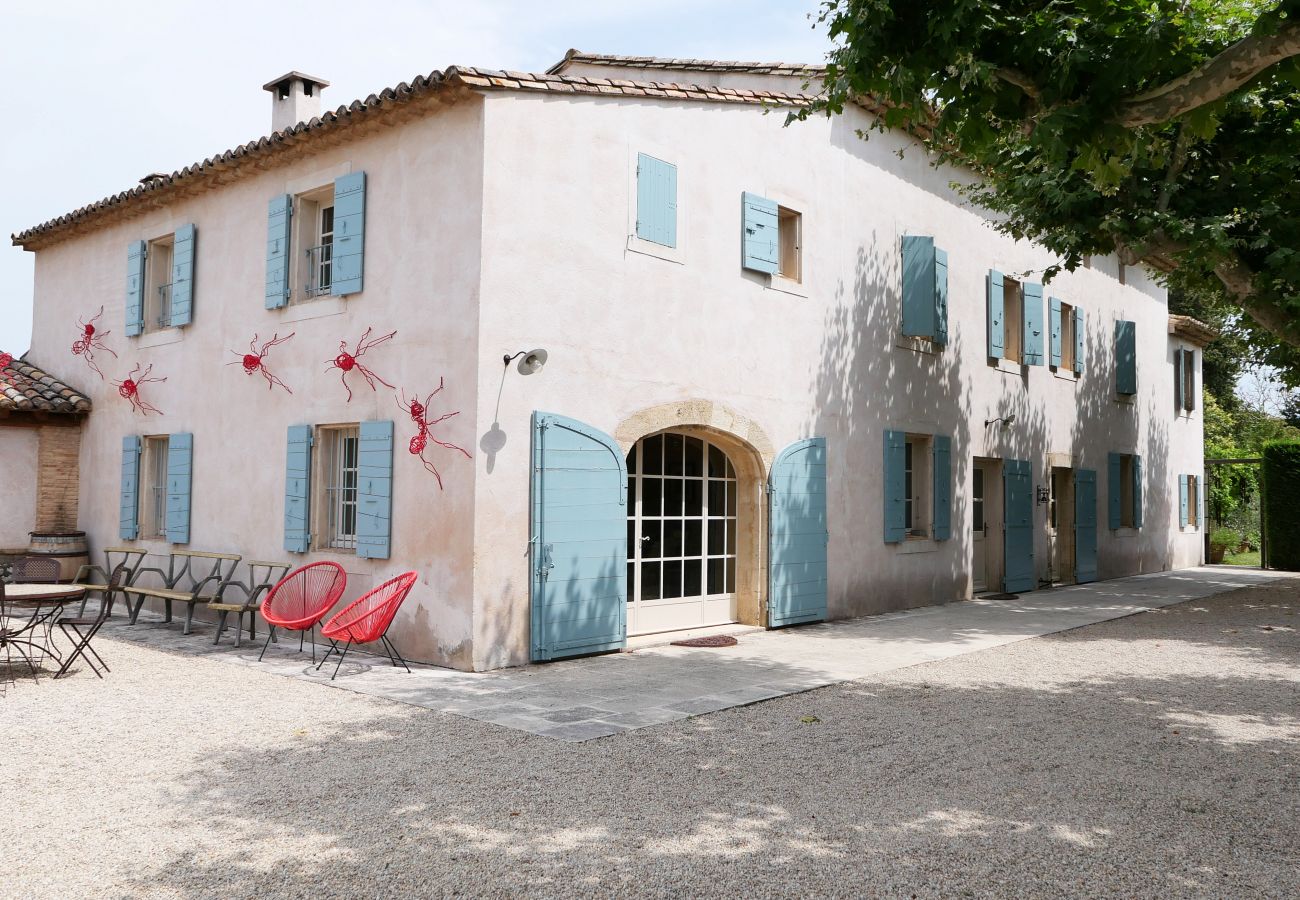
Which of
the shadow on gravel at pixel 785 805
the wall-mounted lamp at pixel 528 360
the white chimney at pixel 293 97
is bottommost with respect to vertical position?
the shadow on gravel at pixel 785 805

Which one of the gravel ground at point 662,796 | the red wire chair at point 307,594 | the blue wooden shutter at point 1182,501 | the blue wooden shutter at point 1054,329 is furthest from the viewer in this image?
the blue wooden shutter at point 1182,501

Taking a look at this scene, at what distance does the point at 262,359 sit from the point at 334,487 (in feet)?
5.11

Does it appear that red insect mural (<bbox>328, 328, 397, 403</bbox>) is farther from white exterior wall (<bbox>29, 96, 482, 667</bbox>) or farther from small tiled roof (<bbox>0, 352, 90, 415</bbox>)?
small tiled roof (<bbox>0, 352, 90, 415</bbox>)

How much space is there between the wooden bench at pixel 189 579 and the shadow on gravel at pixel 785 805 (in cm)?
423

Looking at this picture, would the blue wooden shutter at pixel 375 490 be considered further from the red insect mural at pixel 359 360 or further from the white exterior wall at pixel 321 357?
the red insect mural at pixel 359 360

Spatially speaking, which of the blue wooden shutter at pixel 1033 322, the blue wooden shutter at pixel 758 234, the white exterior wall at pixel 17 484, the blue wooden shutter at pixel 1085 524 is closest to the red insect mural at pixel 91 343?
the white exterior wall at pixel 17 484

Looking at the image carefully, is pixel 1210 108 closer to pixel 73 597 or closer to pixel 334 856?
pixel 334 856

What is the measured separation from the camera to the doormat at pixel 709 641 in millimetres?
9031

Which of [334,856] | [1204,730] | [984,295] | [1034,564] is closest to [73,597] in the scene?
[334,856]

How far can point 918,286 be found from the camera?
39.6 feet

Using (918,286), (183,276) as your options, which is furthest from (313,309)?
(918,286)

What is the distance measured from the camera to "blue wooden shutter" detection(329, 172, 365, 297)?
852cm

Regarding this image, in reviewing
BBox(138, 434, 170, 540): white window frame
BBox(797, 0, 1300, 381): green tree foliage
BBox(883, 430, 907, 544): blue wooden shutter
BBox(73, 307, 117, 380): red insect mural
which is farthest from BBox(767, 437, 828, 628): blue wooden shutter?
BBox(73, 307, 117, 380): red insect mural

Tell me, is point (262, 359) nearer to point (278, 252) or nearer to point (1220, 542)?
point (278, 252)
